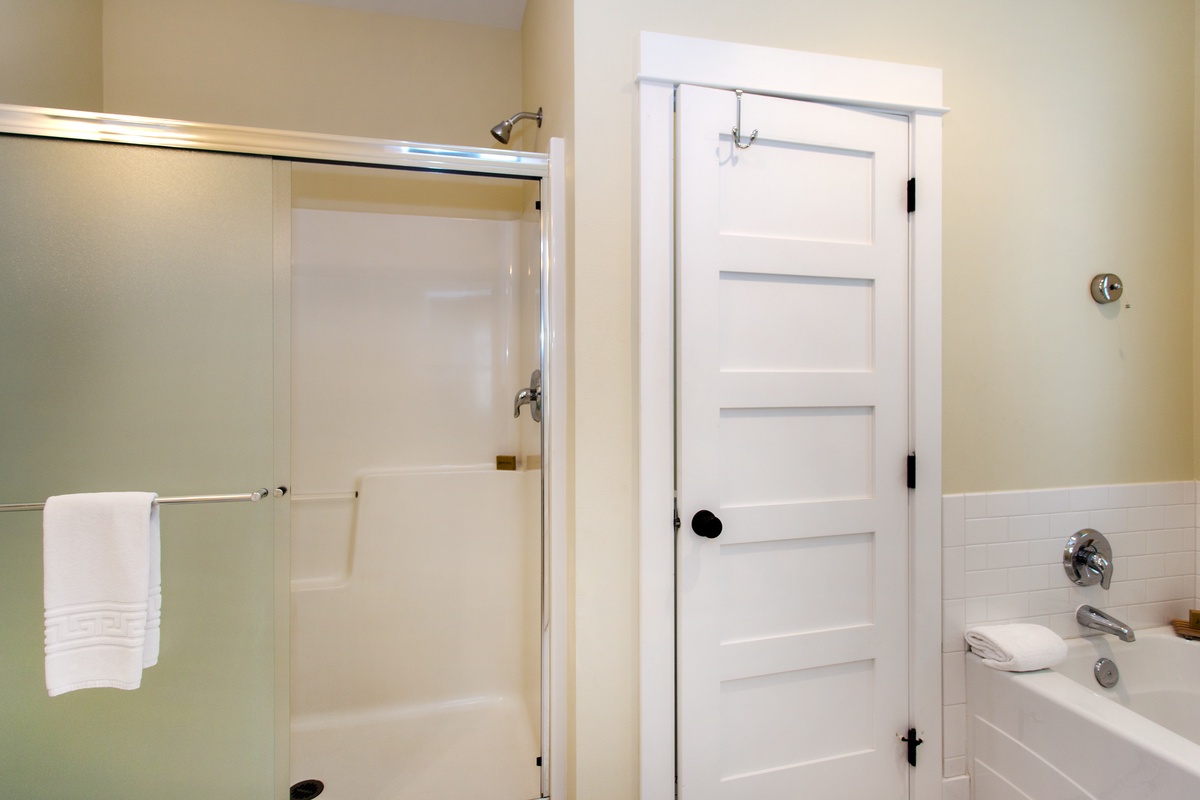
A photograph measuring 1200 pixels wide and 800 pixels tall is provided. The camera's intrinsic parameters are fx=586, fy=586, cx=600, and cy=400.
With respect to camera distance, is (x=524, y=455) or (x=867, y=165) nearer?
(x=867, y=165)

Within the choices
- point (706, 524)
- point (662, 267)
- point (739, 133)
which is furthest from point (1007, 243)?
point (706, 524)

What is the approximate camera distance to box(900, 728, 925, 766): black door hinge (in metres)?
1.47

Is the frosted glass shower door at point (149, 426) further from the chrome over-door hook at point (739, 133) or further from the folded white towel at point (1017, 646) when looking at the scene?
the folded white towel at point (1017, 646)

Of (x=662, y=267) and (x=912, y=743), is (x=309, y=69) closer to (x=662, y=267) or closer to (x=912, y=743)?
(x=662, y=267)

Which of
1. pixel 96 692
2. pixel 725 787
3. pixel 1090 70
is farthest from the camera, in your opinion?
pixel 1090 70

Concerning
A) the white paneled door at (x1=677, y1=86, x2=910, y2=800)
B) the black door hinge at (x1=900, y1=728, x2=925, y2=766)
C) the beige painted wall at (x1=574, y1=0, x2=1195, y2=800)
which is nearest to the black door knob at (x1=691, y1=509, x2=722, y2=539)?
the white paneled door at (x1=677, y1=86, x2=910, y2=800)

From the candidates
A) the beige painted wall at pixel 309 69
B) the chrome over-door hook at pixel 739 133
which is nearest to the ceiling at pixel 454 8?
the beige painted wall at pixel 309 69

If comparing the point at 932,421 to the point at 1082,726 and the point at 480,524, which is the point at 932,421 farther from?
the point at 480,524

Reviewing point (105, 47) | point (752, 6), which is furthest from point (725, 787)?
point (105, 47)

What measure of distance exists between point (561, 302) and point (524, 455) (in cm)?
91

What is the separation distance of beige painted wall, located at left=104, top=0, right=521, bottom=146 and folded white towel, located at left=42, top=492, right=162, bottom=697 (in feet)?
4.56

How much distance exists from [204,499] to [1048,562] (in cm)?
211

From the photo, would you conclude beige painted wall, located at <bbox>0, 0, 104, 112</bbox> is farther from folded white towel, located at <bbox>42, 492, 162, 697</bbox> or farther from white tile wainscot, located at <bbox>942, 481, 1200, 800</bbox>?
white tile wainscot, located at <bbox>942, 481, 1200, 800</bbox>

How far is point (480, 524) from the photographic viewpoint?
2.10 meters
